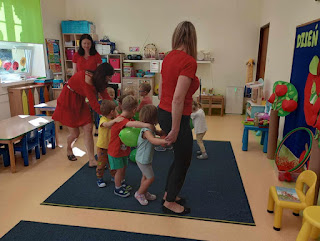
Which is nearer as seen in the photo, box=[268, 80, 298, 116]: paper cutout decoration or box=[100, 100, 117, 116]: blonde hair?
box=[100, 100, 117, 116]: blonde hair

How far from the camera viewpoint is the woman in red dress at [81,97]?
9.37 feet

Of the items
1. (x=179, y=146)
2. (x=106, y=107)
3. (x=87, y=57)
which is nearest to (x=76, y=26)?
(x=87, y=57)

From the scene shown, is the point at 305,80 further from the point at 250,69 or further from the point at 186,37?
the point at 250,69

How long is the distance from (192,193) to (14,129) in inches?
93.4

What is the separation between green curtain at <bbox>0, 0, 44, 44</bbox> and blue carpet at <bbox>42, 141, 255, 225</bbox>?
134 inches

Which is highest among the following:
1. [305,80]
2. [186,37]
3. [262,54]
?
[262,54]

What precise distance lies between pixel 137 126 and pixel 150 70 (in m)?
4.77

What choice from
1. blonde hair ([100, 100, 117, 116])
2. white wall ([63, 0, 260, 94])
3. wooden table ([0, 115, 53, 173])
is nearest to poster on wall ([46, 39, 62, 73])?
white wall ([63, 0, 260, 94])

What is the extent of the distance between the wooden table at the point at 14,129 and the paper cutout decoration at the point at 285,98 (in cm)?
314

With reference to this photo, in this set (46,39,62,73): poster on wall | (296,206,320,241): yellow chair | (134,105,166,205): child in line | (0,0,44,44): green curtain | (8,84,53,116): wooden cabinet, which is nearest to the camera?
(296,206,320,241): yellow chair

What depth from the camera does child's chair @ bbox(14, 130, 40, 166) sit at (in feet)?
10.6

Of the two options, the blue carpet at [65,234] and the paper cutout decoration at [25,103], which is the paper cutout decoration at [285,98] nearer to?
the blue carpet at [65,234]

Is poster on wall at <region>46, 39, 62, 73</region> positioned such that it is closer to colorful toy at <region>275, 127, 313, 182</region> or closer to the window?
the window

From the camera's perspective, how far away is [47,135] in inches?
150
